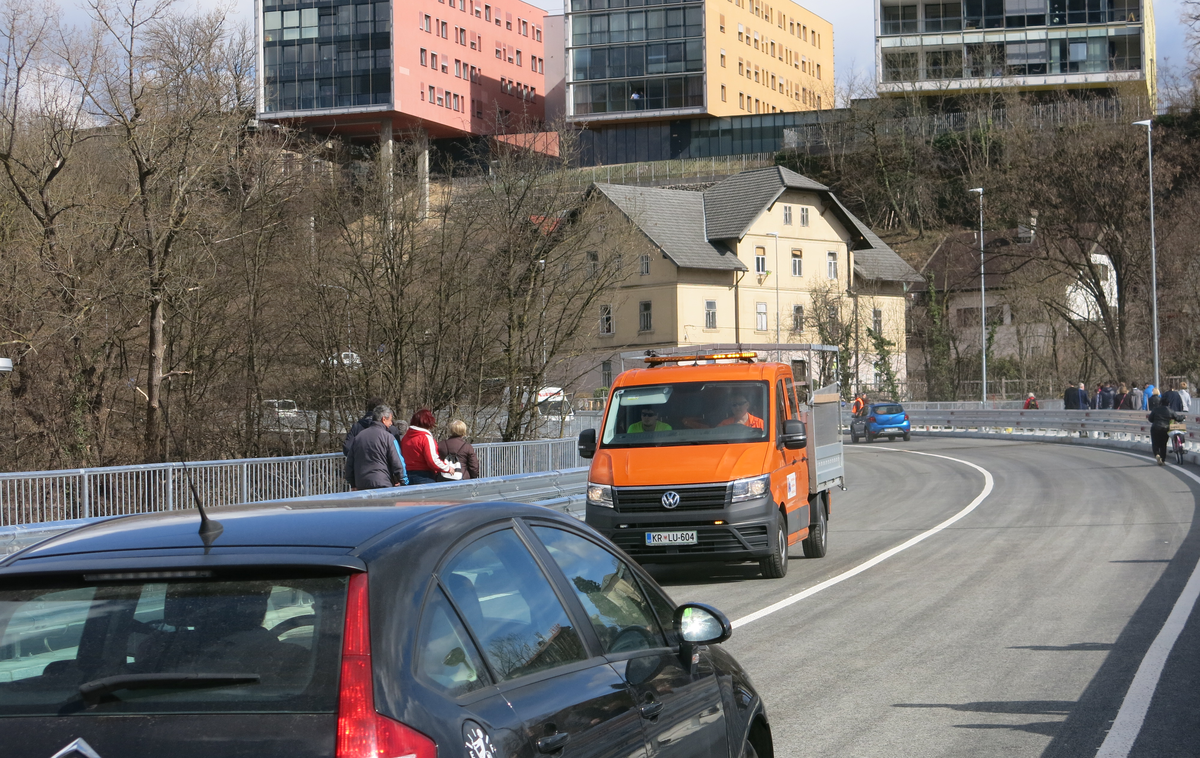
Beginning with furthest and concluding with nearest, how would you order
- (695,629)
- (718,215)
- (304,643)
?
(718,215) → (695,629) → (304,643)

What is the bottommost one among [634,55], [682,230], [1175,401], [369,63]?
[1175,401]

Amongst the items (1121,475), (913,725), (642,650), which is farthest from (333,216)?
(642,650)

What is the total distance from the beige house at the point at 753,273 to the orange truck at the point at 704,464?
50.1 metres

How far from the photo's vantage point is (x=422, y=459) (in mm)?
16062

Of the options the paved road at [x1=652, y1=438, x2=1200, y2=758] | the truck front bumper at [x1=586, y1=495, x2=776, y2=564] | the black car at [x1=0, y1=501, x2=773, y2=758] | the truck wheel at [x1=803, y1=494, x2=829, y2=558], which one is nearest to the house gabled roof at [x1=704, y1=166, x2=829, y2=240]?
the paved road at [x1=652, y1=438, x2=1200, y2=758]

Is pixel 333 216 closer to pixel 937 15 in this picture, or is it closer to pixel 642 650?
pixel 642 650

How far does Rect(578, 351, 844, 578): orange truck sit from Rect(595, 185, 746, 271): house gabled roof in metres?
52.1

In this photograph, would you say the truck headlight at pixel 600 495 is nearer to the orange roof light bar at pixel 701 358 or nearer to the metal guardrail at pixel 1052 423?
the orange roof light bar at pixel 701 358

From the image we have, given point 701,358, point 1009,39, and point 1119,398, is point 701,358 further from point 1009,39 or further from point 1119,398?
point 1009,39

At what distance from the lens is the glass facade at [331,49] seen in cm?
8019

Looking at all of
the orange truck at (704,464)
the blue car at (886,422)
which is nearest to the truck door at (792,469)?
the orange truck at (704,464)

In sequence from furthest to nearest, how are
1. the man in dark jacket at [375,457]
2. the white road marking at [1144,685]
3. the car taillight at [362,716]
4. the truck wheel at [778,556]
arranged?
the man in dark jacket at [375,457] < the truck wheel at [778,556] < the white road marking at [1144,685] < the car taillight at [362,716]

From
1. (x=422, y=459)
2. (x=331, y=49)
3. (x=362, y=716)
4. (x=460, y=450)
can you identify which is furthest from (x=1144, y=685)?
(x=331, y=49)

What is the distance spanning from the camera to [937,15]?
9250cm
